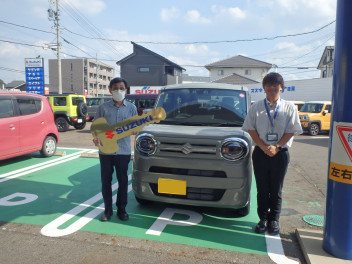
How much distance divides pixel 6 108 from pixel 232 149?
16.2ft

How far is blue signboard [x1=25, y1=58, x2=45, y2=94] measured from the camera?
19953mm

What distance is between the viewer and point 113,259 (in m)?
2.54

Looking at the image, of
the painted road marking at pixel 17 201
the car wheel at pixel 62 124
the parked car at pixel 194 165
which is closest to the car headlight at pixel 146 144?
the parked car at pixel 194 165

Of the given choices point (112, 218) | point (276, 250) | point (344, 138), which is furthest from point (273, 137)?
point (112, 218)

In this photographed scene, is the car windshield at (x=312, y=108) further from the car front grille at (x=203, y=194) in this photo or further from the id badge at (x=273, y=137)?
the car front grille at (x=203, y=194)

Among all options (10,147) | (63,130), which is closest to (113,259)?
(10,147)

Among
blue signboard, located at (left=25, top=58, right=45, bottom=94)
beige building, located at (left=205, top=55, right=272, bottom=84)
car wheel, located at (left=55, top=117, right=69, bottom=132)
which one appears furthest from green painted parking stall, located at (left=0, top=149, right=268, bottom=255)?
beige building, located at (left=205, top=55, right=272, bottom=84)

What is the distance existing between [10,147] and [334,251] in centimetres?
589

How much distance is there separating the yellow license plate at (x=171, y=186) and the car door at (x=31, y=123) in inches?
168

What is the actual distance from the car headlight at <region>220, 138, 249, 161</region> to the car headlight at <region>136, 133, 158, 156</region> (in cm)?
78

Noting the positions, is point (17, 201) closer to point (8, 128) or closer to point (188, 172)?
point (8, 128)

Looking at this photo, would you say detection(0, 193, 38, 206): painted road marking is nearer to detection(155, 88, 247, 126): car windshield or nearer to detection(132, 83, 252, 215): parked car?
detection(132, 83, 252, 215): parked car

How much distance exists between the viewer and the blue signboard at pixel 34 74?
65.5 ft

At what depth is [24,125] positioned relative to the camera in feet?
19.5
